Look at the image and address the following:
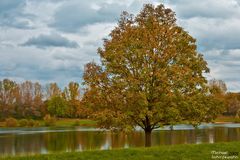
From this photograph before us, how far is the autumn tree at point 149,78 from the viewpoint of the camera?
26234mm

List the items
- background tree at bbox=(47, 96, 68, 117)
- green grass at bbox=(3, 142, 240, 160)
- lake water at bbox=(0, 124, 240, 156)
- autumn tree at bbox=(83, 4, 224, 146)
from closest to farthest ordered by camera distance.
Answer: green grass at bbox=(3, 142, 240, 160)
autumn tree at bbox=(83, 4, 224, 146)
lake water at bbox=(0, 124, 240, 156)
background tree at bbox=(47, 96, 68, 117)

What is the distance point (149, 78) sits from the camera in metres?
26.3

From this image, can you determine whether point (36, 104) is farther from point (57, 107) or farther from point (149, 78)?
point (149, 78)

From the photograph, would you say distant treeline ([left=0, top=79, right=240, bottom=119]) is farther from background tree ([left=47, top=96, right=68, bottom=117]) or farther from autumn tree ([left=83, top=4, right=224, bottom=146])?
autumn tree ([left=83, top=4, right=224, bottom=146])

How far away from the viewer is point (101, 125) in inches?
1061

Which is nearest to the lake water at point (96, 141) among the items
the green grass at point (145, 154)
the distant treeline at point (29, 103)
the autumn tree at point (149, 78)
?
the autumn tree at point (149, 78)

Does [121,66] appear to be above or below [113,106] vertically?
above

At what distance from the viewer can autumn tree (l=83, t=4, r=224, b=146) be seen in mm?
26234

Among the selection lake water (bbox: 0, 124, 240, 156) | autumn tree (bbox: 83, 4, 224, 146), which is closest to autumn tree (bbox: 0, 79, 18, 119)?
lake water (bbox: 0, 124, 240, 156)

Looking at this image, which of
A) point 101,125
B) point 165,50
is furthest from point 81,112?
point 165,50

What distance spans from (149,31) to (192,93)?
5126mm

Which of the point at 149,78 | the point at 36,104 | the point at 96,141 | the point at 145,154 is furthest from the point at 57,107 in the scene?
the point at 145,154

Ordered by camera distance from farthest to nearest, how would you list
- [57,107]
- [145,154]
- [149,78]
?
[57,107] < [149,78] < [145,154]

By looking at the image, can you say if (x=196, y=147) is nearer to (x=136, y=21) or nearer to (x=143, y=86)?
(x=143, y=86)
